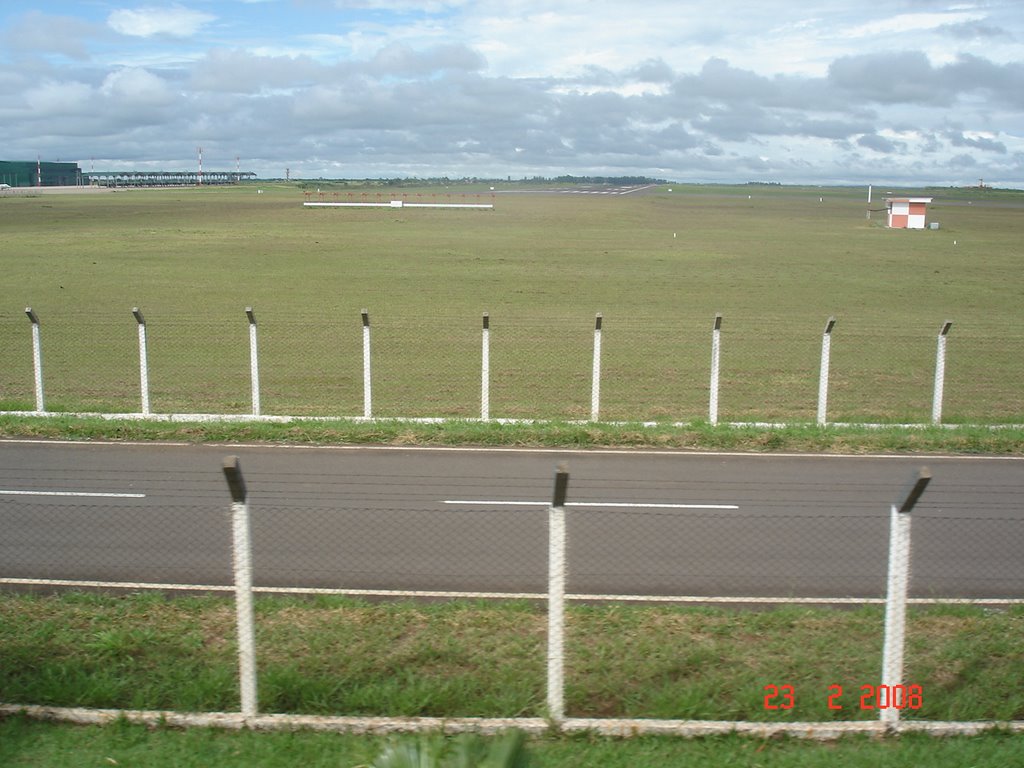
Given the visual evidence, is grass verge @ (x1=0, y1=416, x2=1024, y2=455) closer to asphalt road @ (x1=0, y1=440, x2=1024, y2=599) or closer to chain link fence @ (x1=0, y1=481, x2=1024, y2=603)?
asphalt road @ (x1=0, y1=440, x2=1024, y2=599)

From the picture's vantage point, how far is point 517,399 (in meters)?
17.4

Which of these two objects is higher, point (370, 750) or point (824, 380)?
point (824, 380)

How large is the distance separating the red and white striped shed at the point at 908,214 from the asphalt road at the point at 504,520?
215 feet

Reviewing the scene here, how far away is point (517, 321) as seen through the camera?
26031 mm

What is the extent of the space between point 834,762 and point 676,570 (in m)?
3.13

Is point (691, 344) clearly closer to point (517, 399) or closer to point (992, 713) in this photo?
point (517, 399)

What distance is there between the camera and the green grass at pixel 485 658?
6105 millimetres

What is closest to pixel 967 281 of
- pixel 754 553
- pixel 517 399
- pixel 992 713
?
pixel 517 399

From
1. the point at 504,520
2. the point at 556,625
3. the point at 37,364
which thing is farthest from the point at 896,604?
the point at 37,364

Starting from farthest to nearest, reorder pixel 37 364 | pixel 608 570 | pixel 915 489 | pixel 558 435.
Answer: pixel 37 364 < pixel 558 435 < pixel 608 570 < pixel 915 489

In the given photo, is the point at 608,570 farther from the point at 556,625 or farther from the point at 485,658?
the point at 556,625

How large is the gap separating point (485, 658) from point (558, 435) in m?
7.10

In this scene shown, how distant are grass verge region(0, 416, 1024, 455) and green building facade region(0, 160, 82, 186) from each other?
154m

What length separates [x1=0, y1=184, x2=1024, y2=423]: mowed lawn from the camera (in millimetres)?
17812
